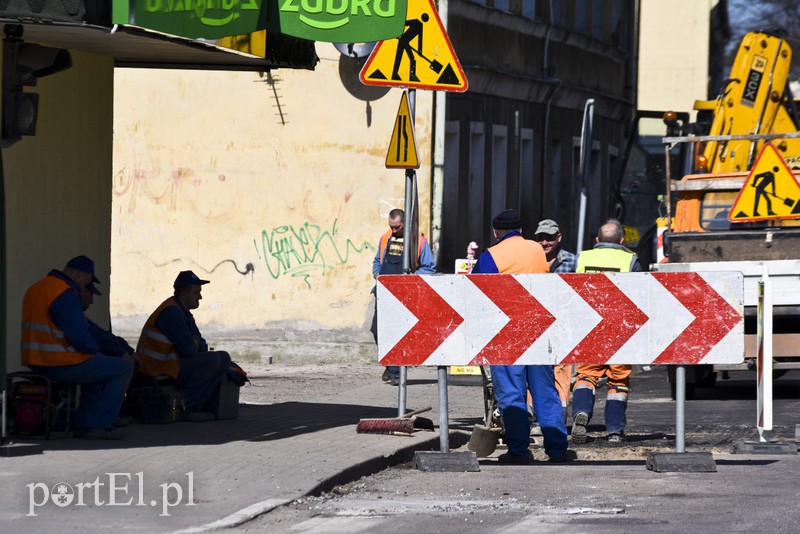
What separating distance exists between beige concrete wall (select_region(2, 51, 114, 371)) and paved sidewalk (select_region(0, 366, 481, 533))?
1.37 m

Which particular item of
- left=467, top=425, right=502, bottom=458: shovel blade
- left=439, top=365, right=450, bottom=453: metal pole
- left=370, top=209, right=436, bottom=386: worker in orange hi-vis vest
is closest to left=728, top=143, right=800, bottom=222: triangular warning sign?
left=370, top=209, right=436, bottom=386: worker in orange hi-vis vest

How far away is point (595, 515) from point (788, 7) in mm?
48932

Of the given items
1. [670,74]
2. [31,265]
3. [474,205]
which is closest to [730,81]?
[474,205]

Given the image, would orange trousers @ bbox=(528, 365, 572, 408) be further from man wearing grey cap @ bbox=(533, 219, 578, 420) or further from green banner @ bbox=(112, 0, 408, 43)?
green banner @ bbox=(112, 0, 408, 43)

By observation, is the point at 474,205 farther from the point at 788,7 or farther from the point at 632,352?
the point at 788,7

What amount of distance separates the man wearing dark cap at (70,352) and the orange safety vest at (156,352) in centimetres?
144

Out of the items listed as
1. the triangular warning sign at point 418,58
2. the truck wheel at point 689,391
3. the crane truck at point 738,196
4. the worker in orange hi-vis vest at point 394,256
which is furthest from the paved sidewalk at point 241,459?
the triangular warning sign at point 418,58

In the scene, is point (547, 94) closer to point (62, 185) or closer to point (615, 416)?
point (615, 416)

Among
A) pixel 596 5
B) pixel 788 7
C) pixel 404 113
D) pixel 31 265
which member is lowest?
pixel 31 265

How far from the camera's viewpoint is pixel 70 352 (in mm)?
12297

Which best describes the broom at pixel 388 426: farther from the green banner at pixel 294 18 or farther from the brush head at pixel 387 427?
the green banner at pixel 294 18

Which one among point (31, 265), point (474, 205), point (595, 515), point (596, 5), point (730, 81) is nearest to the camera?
point (595, 515)

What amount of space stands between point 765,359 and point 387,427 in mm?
2737

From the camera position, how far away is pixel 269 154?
22547mm
